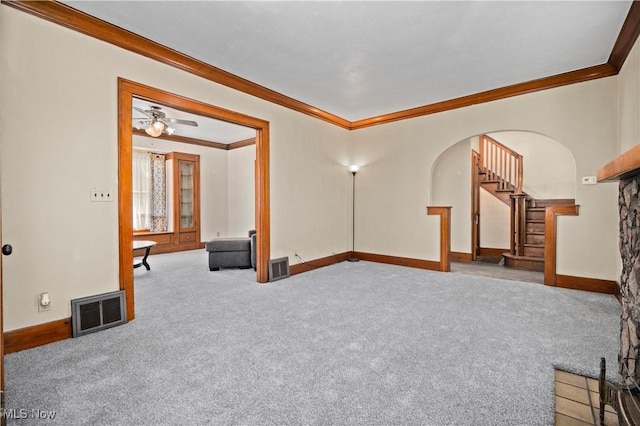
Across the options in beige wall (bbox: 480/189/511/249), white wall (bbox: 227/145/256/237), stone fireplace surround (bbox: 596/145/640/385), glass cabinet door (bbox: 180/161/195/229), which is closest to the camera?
stone fireplace surround (bbox: 596/145/640/385)

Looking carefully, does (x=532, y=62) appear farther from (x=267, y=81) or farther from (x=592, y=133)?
(x=267, y=81)

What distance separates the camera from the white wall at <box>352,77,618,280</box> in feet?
12.2

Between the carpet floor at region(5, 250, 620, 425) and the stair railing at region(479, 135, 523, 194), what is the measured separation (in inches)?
139

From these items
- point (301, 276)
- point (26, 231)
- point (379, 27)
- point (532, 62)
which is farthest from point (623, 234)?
point (26, 231)

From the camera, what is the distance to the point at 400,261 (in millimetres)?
5484

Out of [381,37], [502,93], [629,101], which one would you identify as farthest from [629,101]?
[381,37]

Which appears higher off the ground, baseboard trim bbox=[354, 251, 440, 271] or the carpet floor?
baseboard trim bbox=[354, 251, 440, 271]

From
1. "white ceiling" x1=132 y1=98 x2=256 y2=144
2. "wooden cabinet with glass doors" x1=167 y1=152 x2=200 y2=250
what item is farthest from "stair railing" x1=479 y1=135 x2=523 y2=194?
"wooden cabinet with glass doors" x1=167 y1=152 x2=200 y2=250

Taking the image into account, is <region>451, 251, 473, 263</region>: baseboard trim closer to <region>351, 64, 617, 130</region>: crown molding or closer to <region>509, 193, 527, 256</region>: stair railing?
<region>509, 193, 527, 256</region>: stair railing

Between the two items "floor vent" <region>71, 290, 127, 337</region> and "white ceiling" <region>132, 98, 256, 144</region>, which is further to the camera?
"white ceiling" <region>132, 98, 256, 144</region>

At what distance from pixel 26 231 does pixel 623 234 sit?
4.02m

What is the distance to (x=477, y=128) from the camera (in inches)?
183

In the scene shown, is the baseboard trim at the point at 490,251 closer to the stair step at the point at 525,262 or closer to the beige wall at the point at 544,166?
the stair step at the point at 525,262

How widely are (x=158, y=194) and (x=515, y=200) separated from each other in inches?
308
